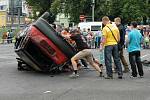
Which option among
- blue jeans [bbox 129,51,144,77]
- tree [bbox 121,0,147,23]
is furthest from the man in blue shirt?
tree [bbox 121,0,147,23]

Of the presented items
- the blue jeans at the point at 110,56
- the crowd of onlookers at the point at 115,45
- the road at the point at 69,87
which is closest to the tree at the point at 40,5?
the road at the point at 69,87

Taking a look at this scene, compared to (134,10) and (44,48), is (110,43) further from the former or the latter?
(134,10)

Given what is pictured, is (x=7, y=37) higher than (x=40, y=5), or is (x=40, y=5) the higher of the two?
(x=40, y=5)

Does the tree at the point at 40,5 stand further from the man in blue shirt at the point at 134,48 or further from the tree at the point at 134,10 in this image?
the man in blue shirt at the point at 134,48

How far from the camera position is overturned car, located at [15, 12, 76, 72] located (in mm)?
13312

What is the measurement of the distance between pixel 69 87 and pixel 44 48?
2350mm

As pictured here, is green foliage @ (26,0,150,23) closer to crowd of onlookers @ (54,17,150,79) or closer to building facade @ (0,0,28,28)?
building facade @ (0,0,28,28)

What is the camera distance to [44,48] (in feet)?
43.5

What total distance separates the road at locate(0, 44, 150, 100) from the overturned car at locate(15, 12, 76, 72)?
1.25 feet

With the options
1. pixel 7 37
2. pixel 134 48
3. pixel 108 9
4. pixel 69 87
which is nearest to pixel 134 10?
pixel 108 9

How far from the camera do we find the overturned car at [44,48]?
13.3 meters

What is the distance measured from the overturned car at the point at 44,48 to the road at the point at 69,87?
382mm

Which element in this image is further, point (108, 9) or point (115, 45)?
point (108, 9)

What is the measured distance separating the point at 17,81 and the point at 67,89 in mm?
2080
